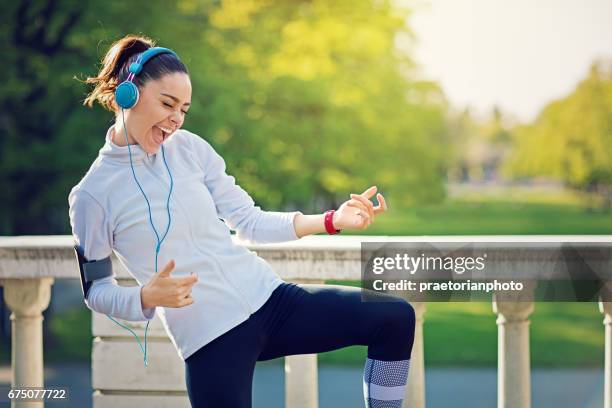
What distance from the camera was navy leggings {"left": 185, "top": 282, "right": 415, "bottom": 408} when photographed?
2492 mm

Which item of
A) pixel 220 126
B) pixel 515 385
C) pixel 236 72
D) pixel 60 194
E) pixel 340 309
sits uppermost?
pixel 236 72

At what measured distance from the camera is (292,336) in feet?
8.54

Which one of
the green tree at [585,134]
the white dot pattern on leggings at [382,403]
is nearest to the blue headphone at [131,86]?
the white dot pattern on leggings at [382,403]

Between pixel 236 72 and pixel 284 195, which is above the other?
pixel 236 72

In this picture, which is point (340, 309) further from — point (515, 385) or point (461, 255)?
point (515, 385)

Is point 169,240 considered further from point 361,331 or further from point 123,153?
point 361,331

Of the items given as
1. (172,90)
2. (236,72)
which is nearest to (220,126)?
(236,72)

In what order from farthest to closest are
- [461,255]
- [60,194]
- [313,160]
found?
[313,160], [60,194], [461,255]

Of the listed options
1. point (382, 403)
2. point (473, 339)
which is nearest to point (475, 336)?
point (473, 339)

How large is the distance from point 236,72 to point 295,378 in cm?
1009

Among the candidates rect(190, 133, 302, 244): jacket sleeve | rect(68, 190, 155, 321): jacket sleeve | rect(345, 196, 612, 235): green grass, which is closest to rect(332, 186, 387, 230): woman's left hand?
rect(190, 133, 302, 244): jacket sleeve

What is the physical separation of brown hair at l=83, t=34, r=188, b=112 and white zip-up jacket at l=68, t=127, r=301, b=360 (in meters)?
0.15

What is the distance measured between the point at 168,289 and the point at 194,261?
0.77 feet

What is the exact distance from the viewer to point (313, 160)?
14.1 m
